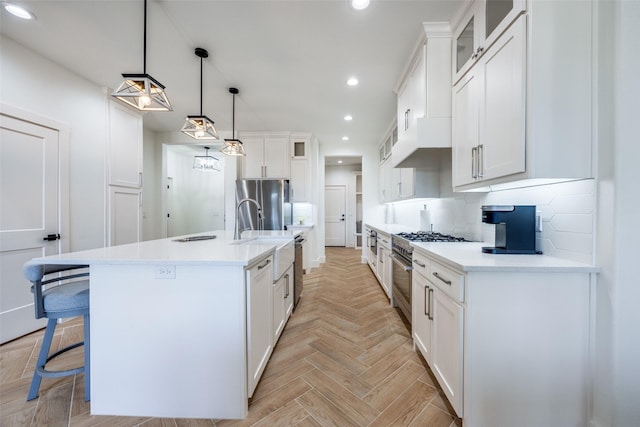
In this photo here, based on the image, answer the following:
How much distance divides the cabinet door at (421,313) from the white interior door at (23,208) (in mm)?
3751

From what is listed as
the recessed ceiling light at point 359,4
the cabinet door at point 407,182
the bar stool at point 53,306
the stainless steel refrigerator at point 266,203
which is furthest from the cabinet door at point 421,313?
the stainless steel refrigerator at point 266,203

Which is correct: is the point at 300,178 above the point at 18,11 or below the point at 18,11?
below

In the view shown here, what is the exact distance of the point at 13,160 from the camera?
93.8 inches

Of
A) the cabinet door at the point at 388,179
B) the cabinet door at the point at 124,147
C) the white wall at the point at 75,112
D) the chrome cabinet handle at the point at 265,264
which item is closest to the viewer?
the chrome cabinet handle at the point at 265,264

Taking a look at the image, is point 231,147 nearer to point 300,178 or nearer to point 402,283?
point 300,178

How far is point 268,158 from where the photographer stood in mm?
4980

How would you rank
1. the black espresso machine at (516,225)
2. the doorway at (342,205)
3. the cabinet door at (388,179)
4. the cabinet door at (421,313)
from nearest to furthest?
the black espresso machine at (516,225), the cabinet door at (421,313), the cabinet door at (388,179), the doorway at (342,205)

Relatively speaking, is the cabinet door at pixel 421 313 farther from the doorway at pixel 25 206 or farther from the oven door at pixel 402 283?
the doorway at pixel 25 206

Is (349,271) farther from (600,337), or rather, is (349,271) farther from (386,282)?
(600,337)

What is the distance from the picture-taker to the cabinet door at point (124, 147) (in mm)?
3389

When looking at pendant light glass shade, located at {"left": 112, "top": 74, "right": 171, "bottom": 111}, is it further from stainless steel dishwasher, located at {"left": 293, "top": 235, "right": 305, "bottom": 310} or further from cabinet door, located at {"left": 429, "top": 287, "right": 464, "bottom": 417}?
cabinet door, located at {"left": 429, "top": 287, "right": 464, "bottom": 417}

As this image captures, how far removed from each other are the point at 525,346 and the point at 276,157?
14.9 ft

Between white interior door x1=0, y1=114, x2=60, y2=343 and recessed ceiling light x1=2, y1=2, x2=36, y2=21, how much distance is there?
899 millimetres

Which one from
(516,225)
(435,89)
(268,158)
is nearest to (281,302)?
(516,225)
